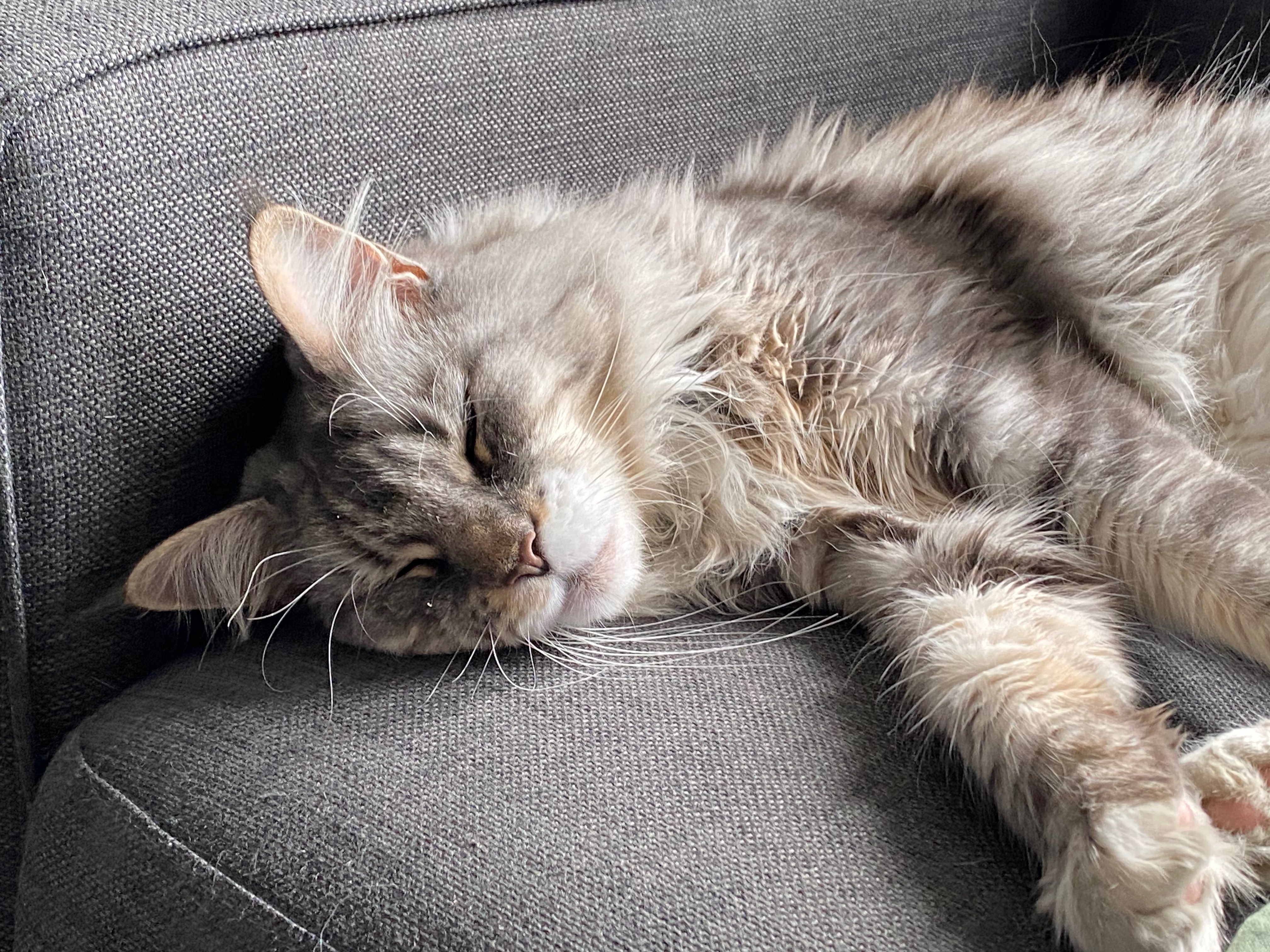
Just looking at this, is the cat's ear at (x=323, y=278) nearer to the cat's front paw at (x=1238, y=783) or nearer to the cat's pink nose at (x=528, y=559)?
the cat's pink nose at (x=528, y=559)

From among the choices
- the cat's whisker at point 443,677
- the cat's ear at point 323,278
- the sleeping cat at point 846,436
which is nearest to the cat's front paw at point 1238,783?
the sleeping cat at point 846,436

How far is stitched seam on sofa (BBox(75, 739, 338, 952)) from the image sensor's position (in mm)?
810

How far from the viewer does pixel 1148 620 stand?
1.14m

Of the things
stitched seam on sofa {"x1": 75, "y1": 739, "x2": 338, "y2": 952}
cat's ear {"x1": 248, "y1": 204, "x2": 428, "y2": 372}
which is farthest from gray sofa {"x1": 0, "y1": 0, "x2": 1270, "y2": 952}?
cat's ear {"x1": 248, "y1": 204, "x2": 428, "y2": 372}

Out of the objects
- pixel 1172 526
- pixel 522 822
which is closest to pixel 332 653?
pixel 522 822

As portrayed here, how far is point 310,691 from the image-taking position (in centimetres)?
107

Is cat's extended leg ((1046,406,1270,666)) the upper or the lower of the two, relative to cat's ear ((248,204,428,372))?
lower

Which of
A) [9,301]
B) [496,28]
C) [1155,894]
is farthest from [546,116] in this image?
[1155,894]

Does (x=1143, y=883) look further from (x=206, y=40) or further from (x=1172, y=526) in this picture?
(x=206, y=40)

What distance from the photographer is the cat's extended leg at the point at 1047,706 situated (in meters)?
0.81

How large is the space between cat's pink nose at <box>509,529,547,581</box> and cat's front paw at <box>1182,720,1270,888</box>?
0.70m

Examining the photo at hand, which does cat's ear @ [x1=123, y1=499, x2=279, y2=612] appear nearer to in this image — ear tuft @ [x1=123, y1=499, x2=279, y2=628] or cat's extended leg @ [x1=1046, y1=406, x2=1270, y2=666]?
ear tuft @ [x1=123, y1=499, x2=279, y2=628]

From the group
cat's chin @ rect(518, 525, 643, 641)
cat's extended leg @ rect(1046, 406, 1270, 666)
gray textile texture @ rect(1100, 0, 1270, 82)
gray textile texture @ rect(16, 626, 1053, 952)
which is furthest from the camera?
gray textile texture @ rect(1100, 0, 1270, 82)

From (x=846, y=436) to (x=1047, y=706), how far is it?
0.41 m
